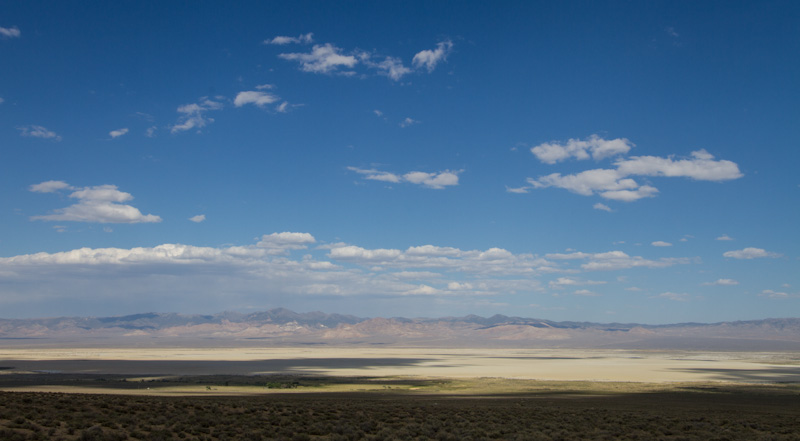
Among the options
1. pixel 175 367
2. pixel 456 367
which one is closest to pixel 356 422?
pixel 456 367

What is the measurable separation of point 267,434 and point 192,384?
118ft

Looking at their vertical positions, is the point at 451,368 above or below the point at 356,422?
below

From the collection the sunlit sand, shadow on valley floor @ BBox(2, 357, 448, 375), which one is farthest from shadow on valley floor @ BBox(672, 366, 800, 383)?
shadow on valley floor @ BBox(2, 357, 448, 375)

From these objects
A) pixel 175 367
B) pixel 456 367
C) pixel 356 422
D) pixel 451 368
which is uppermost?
pixel 356 422

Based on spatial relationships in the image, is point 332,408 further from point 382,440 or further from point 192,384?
point 192,384

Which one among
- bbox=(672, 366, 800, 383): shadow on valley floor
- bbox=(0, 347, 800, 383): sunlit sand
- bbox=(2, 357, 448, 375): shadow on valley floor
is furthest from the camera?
bbox=(2, 357, 448, 375): shadow on valley floor

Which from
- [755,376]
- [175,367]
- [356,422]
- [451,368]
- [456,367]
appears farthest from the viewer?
[456,367]

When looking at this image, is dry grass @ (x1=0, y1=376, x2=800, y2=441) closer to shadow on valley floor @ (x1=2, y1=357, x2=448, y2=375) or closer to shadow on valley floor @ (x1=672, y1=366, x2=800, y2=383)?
shadow on valley floor @ (x1=672, y1=366, x2=800, y2=383)

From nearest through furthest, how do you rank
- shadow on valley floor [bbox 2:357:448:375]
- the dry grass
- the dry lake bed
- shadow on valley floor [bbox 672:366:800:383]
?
the dry grass
shadow on valley floor [bbox 672:366:800:383]
the dry lake bed
shadow on valley floor [bbox 2:357:448:375]

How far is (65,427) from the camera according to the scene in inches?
706

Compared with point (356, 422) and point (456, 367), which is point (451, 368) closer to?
point (456, 367)

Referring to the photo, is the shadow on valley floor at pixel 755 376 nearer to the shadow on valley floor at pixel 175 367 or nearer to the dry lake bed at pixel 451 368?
the dry lake bed at pixel 451 368

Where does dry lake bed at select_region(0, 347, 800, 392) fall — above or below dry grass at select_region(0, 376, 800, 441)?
below

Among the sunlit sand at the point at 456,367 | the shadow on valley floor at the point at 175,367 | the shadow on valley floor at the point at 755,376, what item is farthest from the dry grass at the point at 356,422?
the shadow on valley floor at the point at 175,367
